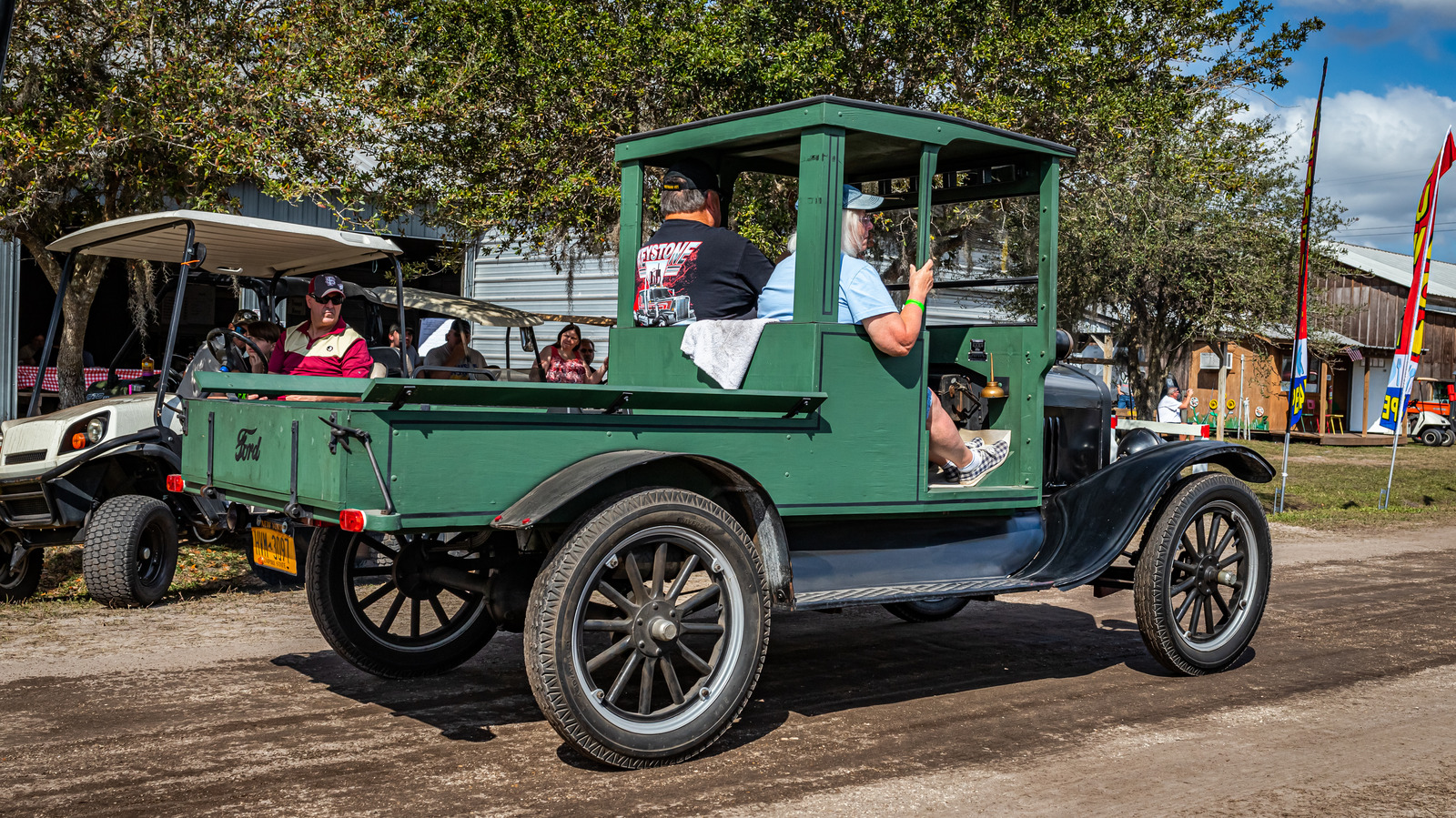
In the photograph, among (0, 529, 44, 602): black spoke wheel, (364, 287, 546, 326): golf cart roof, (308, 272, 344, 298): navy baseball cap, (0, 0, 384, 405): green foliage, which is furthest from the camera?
(364, 287, 546, 326): golf cart roof

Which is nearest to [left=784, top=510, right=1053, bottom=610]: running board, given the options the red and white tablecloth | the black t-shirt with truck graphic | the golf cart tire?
the black t-shirt with truck graphic

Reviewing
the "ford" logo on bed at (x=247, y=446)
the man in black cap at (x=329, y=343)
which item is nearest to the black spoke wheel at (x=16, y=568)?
the man in black cap at (x=329, y=343)

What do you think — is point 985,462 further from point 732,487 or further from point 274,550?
point 274,550

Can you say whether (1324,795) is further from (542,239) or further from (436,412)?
(542,239)

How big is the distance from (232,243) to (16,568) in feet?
7.74

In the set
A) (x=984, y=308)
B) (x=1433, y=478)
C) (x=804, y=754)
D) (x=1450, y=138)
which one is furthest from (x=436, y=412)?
(x=1433, y=478)

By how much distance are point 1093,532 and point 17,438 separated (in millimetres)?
6298

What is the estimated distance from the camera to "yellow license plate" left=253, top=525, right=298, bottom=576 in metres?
4.38

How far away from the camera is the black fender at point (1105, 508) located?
5129 mm

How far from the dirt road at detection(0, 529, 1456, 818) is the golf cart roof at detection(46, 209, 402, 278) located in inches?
90.5

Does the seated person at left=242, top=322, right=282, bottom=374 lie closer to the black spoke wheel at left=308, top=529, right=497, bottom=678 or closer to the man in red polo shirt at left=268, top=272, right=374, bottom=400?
the man in red polo shirt at left=268, top=272, right=374, bottom=400

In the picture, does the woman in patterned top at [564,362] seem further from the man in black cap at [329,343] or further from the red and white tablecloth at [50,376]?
the man in black cap at [329,343]

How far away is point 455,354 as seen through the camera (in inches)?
501

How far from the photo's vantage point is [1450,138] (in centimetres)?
1441
